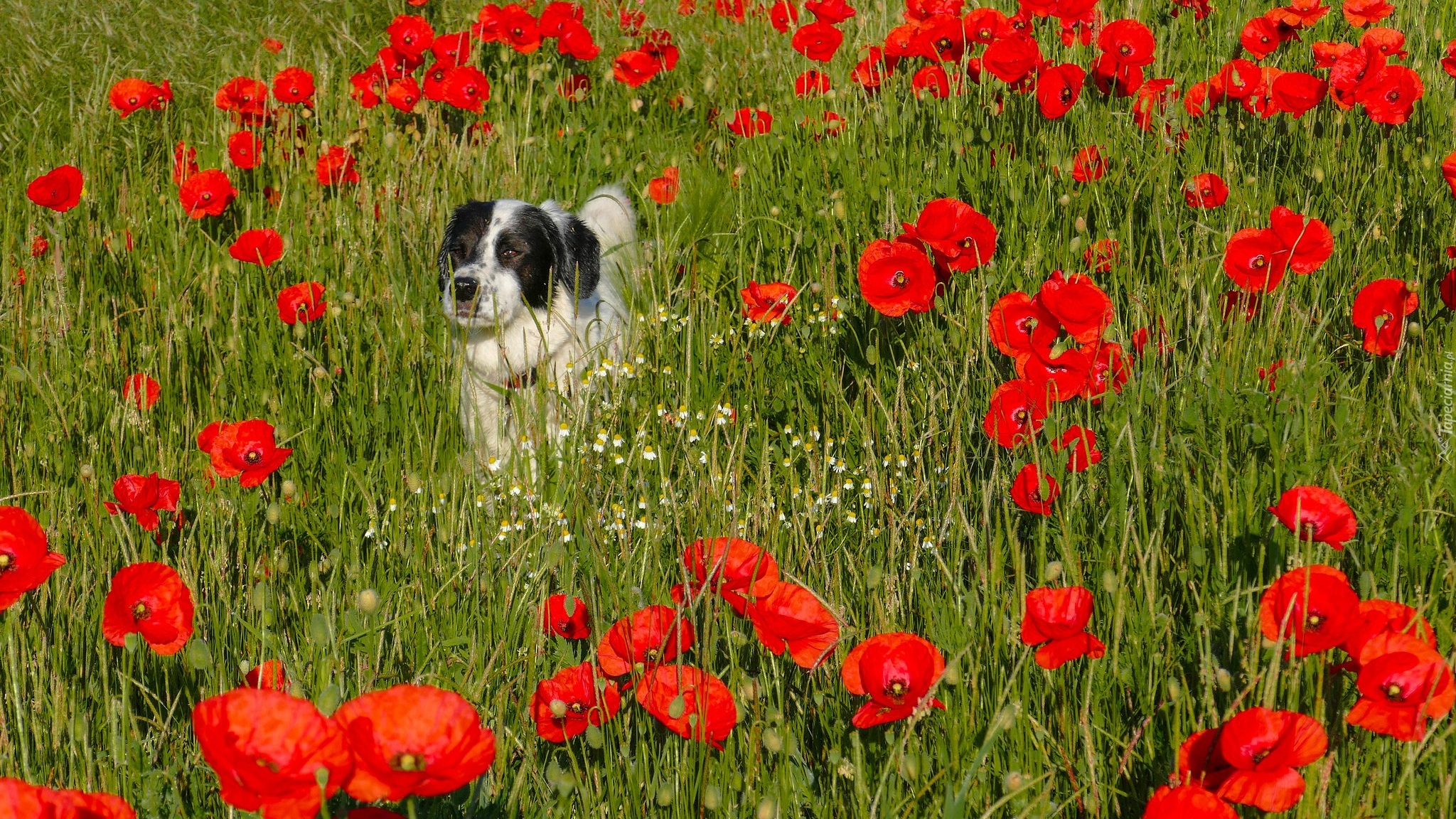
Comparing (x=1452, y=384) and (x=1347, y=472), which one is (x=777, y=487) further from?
(x=1452, y=384)

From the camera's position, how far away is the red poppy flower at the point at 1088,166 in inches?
112

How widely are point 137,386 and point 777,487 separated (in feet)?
4.62

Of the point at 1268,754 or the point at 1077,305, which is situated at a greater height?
the point at 1077,305

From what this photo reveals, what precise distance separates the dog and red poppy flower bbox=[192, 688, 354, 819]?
7.24 ft

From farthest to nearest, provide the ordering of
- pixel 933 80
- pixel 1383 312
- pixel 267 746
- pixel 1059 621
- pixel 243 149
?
pixel 243 149
pixel 933 80
pixel 1383 312
pixel 1059 621
pixel 267 746

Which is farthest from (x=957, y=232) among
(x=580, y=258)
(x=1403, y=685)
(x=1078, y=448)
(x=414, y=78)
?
(x=414, y=78)

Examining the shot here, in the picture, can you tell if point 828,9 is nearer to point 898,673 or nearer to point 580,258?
point 580,258

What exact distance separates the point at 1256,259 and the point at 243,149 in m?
2.77

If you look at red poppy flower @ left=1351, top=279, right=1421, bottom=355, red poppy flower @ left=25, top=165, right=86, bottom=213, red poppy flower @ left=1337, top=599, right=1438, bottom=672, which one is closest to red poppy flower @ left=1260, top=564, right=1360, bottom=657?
red poppy flower @ left=1337, top=599, right=1438, bottom=672

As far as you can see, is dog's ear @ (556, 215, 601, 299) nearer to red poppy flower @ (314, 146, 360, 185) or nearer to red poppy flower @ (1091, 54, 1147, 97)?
red poppy flower @ (314, 146, 360, 185)

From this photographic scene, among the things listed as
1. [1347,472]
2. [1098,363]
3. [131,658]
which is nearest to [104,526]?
[131,658]

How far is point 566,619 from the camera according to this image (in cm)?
159

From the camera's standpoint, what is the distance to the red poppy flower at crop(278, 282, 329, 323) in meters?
2.63

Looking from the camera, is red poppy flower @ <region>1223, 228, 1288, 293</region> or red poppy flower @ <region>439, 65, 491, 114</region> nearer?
red poppy flower @ <region>1223, 228, 1288, 293</region>
